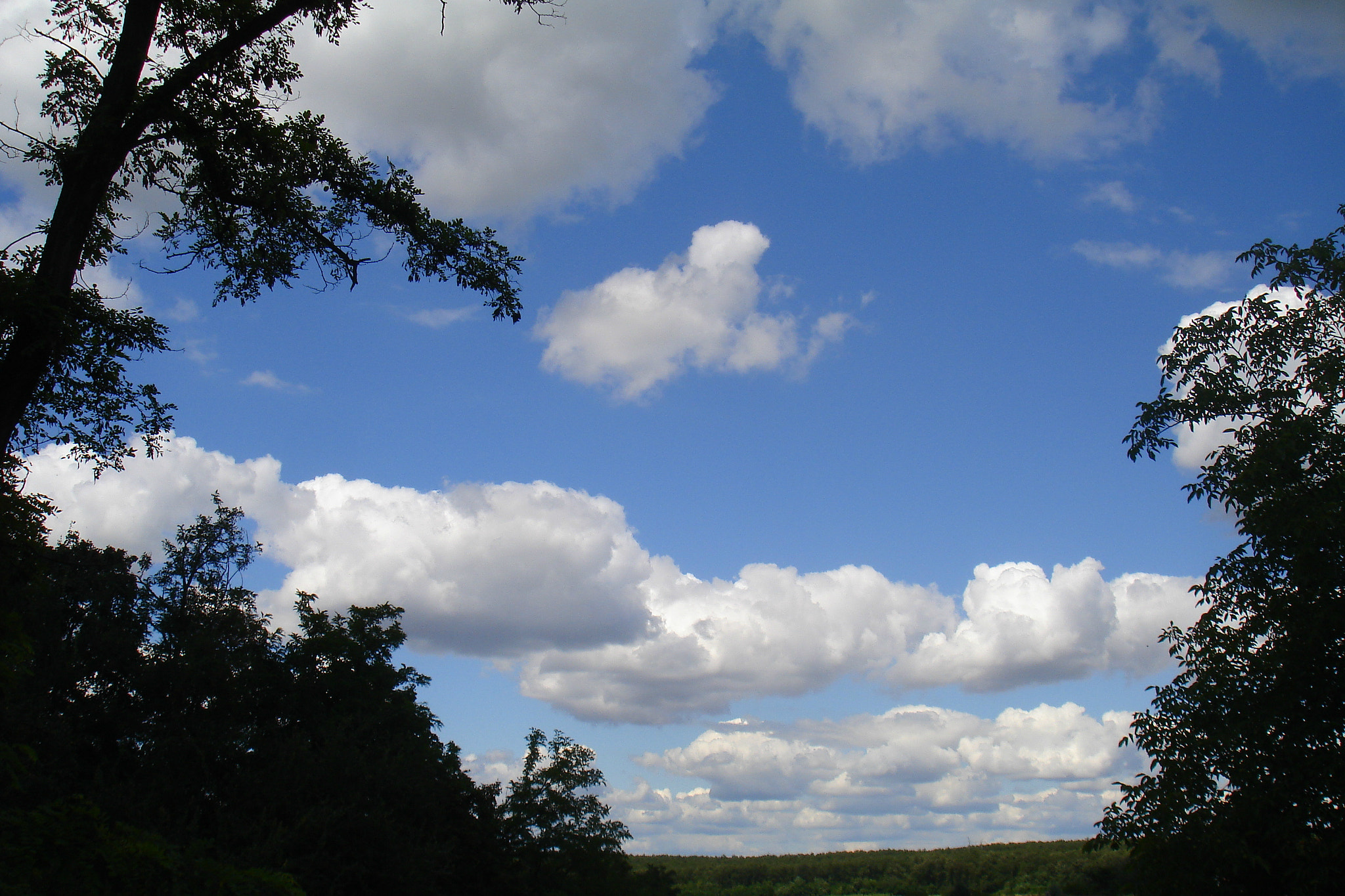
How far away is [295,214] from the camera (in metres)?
9.46

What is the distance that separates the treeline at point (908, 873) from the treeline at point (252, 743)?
8093 cm

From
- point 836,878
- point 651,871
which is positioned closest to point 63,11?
point 651,871

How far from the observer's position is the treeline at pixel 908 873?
126m

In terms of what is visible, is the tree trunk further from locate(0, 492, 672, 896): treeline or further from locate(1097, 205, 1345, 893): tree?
locate(1097, 205, 1345, 893): tree

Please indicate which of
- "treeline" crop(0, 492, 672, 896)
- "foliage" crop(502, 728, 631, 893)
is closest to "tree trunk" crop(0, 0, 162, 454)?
"treeline" crop(0, 492, 672, 896)

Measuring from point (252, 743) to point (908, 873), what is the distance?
531ft

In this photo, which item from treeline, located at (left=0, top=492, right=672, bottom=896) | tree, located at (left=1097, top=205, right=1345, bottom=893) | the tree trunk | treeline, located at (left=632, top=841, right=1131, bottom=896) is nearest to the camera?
the tree trunk

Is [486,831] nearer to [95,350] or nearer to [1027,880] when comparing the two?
[95,350]

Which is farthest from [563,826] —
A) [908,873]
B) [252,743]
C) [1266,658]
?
[908,873]

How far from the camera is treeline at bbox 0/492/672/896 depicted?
2391 cm

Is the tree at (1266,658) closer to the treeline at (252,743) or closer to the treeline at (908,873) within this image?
A: the treeline at (252,743)

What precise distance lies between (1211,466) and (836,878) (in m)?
181

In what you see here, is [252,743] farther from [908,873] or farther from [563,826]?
[908,873]

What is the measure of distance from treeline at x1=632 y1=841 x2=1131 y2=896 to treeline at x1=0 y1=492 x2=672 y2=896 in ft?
266
